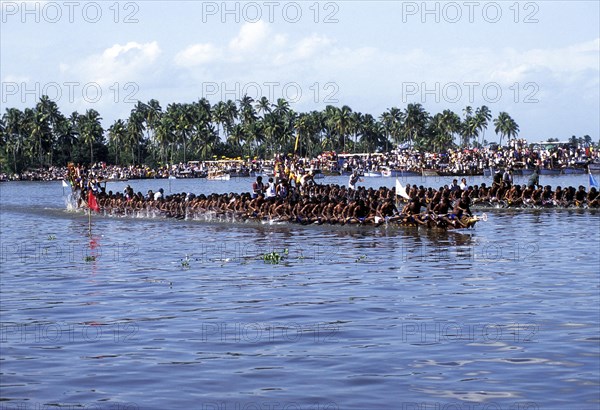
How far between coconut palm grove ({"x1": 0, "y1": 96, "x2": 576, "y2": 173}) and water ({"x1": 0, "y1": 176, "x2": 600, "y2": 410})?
13683cm

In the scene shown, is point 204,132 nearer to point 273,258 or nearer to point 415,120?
point 415,120

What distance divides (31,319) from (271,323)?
5.18 m

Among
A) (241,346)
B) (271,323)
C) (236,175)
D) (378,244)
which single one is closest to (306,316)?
(271,323)

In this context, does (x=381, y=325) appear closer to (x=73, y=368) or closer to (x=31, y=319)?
(x=73, y=368)

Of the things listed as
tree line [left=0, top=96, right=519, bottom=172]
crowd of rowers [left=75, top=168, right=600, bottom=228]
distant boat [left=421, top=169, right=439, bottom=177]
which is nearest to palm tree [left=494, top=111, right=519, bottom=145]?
tree line [left=0, top=96, right=519, bottom=172]

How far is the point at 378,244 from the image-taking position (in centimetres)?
3341

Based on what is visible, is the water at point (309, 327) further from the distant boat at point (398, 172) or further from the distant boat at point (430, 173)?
the distant boat at point (398, 172)

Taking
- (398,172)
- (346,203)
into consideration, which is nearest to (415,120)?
(398,172)

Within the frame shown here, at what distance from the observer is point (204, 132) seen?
17000 centimetres

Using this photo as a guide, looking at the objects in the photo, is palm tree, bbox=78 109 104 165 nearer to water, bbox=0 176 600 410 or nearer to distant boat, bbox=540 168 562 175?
distant boat, bbox=540 168 562 175

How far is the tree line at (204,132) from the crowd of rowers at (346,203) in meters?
109

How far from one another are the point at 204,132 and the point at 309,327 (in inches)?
6073

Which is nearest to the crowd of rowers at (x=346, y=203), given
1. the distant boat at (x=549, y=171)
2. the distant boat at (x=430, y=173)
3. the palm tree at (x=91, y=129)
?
the distant boat at (x=549, y=171)

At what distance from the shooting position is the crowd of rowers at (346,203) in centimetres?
3806
